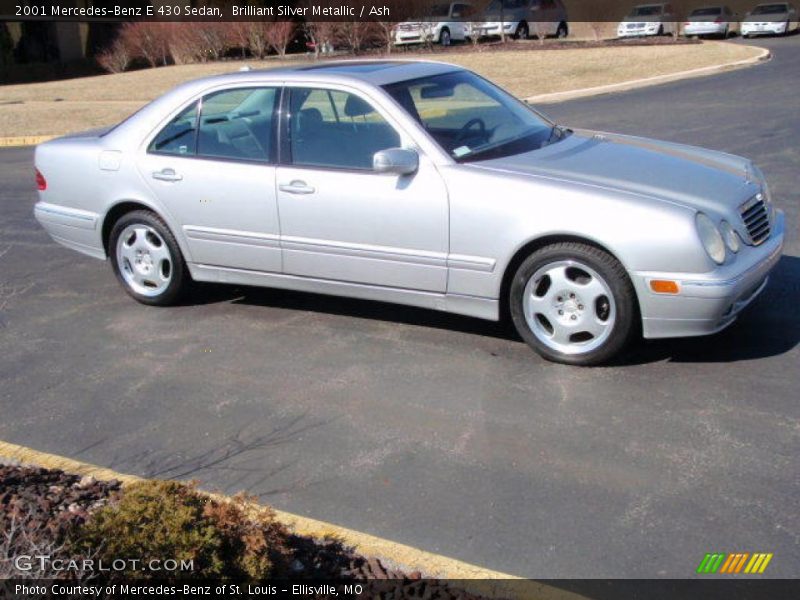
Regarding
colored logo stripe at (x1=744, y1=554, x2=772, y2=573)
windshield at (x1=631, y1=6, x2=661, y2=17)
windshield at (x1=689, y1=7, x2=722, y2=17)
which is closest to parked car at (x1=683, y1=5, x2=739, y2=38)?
windshield at (x1=689, y1=7, x2=722, y2=17)

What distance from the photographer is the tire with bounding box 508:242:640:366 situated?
514 cm

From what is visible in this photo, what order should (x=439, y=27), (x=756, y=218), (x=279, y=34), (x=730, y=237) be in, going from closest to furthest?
1. (x=730, y=237)
2. (x=756, y=218)
3. (x=279, y=34)
4. (x=439, y=27)

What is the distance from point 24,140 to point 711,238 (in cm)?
1492

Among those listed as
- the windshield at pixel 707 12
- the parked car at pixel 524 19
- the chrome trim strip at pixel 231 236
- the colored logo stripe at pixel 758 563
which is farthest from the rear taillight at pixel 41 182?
the windshield at pixel 707 12

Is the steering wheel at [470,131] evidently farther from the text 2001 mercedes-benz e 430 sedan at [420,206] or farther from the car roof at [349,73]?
the car roof at [349,73]

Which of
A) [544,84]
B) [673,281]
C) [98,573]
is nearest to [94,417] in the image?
[98,573]

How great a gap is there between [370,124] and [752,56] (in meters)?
24.4

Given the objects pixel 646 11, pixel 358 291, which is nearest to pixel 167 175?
pixel 358 291

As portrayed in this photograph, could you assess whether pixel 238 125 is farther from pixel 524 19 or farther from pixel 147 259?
pixel 524 19

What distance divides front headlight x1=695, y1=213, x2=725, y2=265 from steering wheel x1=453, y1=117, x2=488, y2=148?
1540 millimetres

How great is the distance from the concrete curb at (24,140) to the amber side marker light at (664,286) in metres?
14.4

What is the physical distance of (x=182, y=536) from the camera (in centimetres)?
318

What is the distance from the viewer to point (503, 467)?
4336 mm

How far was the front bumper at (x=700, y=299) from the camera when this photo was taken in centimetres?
494
